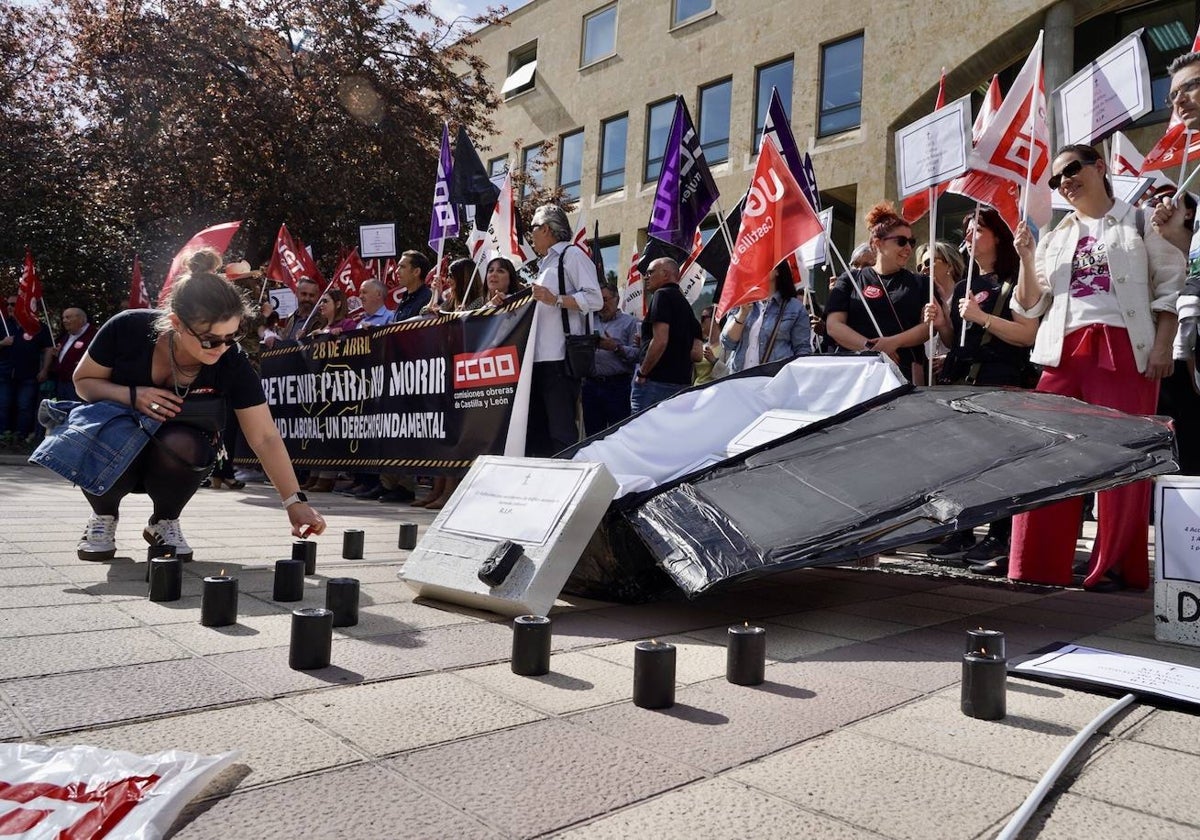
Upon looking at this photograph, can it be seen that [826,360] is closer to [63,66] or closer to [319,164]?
[319,164]

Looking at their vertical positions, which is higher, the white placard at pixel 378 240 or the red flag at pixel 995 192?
the white placard at pixel 378 240

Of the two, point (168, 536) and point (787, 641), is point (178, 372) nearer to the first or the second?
point (168, 536)

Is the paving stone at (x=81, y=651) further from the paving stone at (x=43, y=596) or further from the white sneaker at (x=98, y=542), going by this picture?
the white sneaker at (x=98, y=542)

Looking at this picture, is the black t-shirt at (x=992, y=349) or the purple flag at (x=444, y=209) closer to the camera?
the black t-shirt at (x=992, y=349)

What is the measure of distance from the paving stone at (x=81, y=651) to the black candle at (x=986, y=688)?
7.13ft

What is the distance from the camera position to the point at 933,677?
107 inches

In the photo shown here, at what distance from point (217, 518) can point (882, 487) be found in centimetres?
496

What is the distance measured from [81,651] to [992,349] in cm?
479

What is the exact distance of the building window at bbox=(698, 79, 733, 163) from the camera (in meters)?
21.4

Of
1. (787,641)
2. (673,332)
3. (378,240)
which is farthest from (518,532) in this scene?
(378,240)

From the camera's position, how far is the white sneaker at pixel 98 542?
14.3ft

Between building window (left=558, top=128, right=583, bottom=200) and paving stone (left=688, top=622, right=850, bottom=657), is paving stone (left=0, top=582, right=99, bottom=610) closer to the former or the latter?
paving stone (left=688, top=622, right=850, bottom=657)

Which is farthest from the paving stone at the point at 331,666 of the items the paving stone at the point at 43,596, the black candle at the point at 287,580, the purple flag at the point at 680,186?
the purple flag at the point at 680,186

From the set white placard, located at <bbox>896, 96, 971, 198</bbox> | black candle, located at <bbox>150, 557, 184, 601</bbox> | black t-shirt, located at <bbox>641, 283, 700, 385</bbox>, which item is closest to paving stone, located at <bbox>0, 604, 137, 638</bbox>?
black candle, located at <bbox>150, 557, 184, 601</bbox>
